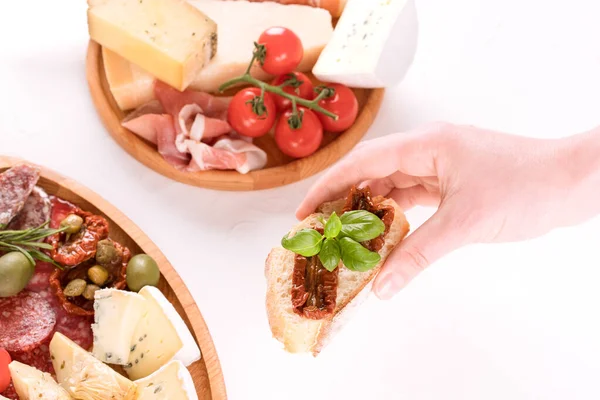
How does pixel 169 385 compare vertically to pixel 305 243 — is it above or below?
below

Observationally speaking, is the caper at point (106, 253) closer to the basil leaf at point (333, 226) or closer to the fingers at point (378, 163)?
the fingers at point (378, 163)

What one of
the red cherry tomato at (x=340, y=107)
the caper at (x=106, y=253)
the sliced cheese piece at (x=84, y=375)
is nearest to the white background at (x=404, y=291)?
the red cherry tomato at (x=340, y=107)

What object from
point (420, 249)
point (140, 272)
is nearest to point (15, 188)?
point (140, 272)

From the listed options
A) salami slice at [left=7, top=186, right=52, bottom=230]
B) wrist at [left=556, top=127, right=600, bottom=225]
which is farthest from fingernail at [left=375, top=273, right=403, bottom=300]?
salami slice at [left=7, top=186, right=52, bottom=230]

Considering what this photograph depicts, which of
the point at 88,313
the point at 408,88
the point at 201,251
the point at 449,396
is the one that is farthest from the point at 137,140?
the point at 449,396

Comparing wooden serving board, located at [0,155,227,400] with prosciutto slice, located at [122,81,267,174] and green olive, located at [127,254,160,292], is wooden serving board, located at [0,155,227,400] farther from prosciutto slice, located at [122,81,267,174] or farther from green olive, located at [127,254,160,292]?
prosciutto slice, located at [122,81,267,174]

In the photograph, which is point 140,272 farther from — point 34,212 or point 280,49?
point 280,49
